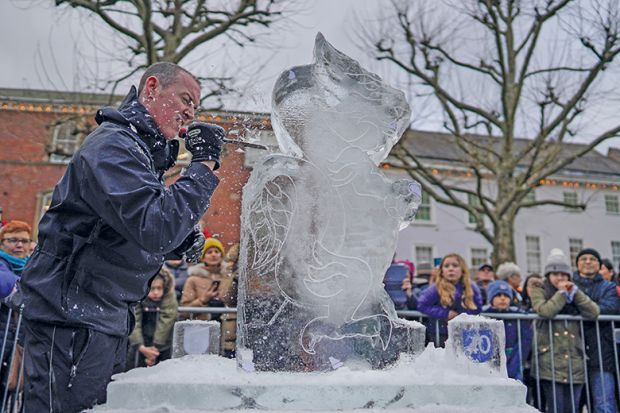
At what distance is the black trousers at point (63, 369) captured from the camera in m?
1.92

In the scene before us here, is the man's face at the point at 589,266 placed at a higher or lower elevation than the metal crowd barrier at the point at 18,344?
higher

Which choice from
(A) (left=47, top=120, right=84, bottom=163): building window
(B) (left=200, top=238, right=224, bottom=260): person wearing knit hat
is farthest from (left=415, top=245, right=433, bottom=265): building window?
(B) (left=200, top=238, right=224, bottom=260): person wearing knit hat

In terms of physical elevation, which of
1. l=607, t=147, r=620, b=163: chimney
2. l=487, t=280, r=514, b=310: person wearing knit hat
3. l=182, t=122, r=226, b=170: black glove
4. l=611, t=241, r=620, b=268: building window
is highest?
l=607, t=147, r=620, b=163: chimney

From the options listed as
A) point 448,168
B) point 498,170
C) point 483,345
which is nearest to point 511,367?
point 483,345

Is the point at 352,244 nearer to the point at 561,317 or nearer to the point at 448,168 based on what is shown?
the point at 561,317

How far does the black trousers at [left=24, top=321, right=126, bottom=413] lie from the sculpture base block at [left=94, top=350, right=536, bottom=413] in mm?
79

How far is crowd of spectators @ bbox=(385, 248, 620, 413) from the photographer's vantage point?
4902mm

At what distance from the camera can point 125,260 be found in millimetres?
2021

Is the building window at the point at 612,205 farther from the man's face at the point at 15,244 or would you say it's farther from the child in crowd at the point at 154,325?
the man's face at the point at 15,244

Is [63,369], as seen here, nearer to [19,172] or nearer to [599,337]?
[599,337]

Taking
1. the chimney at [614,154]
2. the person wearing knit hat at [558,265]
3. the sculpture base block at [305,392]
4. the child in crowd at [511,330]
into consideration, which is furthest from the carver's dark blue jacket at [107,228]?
the chimney at [614,154]

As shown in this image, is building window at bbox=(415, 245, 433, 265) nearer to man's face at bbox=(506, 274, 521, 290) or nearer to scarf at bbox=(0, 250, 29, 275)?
man's face at bbox=(506, 274, 521, 290)

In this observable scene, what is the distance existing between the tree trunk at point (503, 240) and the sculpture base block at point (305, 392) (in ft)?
40.2

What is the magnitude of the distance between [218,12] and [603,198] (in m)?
22.3
